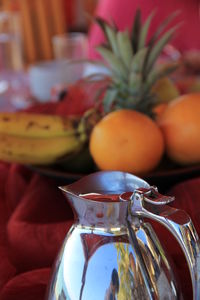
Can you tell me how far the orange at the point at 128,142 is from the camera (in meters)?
0.41

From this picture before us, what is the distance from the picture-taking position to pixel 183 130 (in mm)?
432

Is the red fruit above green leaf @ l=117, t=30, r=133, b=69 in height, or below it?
below

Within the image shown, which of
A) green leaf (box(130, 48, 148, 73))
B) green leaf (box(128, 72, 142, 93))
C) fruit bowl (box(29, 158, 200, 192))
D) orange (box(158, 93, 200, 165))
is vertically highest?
green leaf (box(130, 48, 148, 73))

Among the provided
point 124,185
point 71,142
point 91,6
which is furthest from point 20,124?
point 91,6

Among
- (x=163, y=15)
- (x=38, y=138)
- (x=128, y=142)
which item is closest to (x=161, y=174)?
(x=128, y=142)

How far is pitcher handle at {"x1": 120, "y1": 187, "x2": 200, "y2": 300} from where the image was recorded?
0.24 meters

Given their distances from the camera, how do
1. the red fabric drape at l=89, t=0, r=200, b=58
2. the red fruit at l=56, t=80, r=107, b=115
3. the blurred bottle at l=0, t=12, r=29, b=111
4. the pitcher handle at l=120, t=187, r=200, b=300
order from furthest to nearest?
the red fabric drape at l=89, t=0, r=200, b=58, the blurred bottle at l=0, t=12, r=29, b=111, the red fruit at l=56, t=80, r=107, b=115, the pitcher handle at l=120, t=187, r=200, b=300

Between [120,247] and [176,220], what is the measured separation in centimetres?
4

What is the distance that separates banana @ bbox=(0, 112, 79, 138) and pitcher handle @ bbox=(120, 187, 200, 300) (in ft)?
0.75

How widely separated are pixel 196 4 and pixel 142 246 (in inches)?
49.9

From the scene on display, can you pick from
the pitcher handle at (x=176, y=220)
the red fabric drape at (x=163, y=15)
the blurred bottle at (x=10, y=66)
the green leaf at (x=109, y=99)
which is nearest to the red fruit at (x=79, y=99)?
the green leaf at (x=109, y=99)

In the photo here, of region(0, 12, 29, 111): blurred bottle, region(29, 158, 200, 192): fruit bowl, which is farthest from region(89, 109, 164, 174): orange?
region(0, 12, 29, 111): blurred bottle

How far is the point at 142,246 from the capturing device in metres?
0.27

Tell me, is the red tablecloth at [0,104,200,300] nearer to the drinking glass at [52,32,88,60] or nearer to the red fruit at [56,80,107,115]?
the red fruit at [56,80,107,115]
